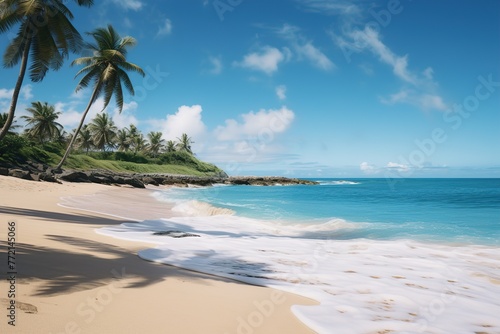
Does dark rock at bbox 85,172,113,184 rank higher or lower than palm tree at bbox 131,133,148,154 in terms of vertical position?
lower

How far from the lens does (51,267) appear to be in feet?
14.3

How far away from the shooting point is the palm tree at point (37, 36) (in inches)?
575

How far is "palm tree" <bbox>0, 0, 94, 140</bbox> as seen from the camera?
14602 millimetres

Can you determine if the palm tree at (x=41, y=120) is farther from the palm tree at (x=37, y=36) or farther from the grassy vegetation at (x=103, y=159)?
the palm tree at (x=37, y=36)

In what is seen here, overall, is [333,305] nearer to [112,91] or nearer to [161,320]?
[161,320]

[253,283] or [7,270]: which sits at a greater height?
[7,270]

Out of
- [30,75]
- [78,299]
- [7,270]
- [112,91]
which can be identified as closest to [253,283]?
[78,299]

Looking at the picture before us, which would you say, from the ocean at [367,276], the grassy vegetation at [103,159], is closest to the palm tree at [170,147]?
the grassy vegetation at [103,159]

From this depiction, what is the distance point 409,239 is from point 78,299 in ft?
39.9

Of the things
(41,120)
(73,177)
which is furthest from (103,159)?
(73,177)

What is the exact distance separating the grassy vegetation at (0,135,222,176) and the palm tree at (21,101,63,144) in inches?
109

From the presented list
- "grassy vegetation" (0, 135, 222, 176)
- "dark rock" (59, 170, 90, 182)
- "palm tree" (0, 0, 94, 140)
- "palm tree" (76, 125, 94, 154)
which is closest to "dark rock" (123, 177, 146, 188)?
"dark rock" (59, 170, 90, 182)

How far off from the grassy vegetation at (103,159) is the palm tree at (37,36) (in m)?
22.8

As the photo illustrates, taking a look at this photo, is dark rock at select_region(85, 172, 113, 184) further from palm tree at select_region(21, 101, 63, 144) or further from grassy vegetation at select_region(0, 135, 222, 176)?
palm tree at select_region(21, 101, 63, 144)
